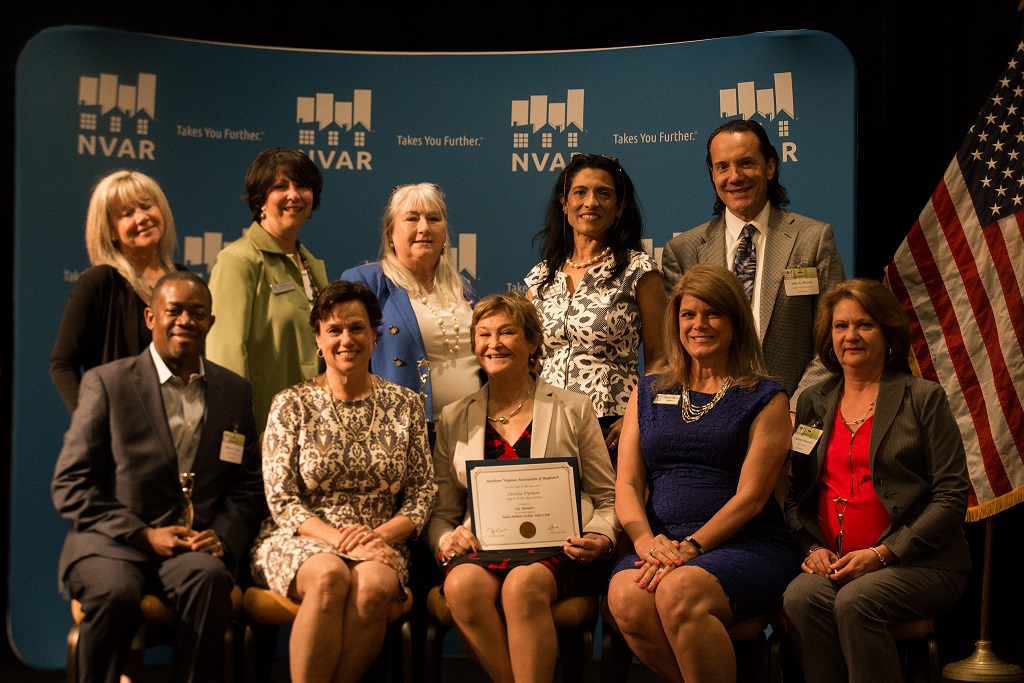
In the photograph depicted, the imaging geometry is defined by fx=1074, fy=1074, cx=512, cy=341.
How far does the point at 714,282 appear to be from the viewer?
12.1 ft

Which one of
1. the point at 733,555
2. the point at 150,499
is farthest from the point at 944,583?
the point at 150,499

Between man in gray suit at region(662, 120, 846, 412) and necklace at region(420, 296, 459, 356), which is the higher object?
man in gray suit at region(662, 120, 846, 412)

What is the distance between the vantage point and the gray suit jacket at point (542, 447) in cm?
379

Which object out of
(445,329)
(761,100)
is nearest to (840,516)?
(445,329)

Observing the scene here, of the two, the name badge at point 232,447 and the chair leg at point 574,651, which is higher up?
the name badge at point 232,447

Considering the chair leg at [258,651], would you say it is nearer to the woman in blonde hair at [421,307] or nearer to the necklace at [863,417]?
the woman in blonde hair at [421,307]

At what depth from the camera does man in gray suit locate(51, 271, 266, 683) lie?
3.44 m

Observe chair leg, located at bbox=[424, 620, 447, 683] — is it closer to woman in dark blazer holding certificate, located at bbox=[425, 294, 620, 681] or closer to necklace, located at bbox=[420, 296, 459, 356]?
woman in dark blazer holding certificate, located at bbox=[425, 294, 620, 681]

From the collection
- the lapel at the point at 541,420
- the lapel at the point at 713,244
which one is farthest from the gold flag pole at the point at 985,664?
the lapel at the point at 541,420

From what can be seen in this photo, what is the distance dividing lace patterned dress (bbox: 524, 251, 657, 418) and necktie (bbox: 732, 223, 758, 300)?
371mm

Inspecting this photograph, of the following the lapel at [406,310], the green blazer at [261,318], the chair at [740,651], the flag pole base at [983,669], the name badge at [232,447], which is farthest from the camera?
the flag pole base at [983,669]

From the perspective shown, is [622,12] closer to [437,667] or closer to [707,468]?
[707,468]

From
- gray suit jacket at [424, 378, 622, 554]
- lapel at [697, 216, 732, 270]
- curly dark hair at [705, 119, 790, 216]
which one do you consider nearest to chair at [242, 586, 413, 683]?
gray suit jacket at [424, 378, 622, 554]

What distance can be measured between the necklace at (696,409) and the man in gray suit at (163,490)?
1.54 meters
